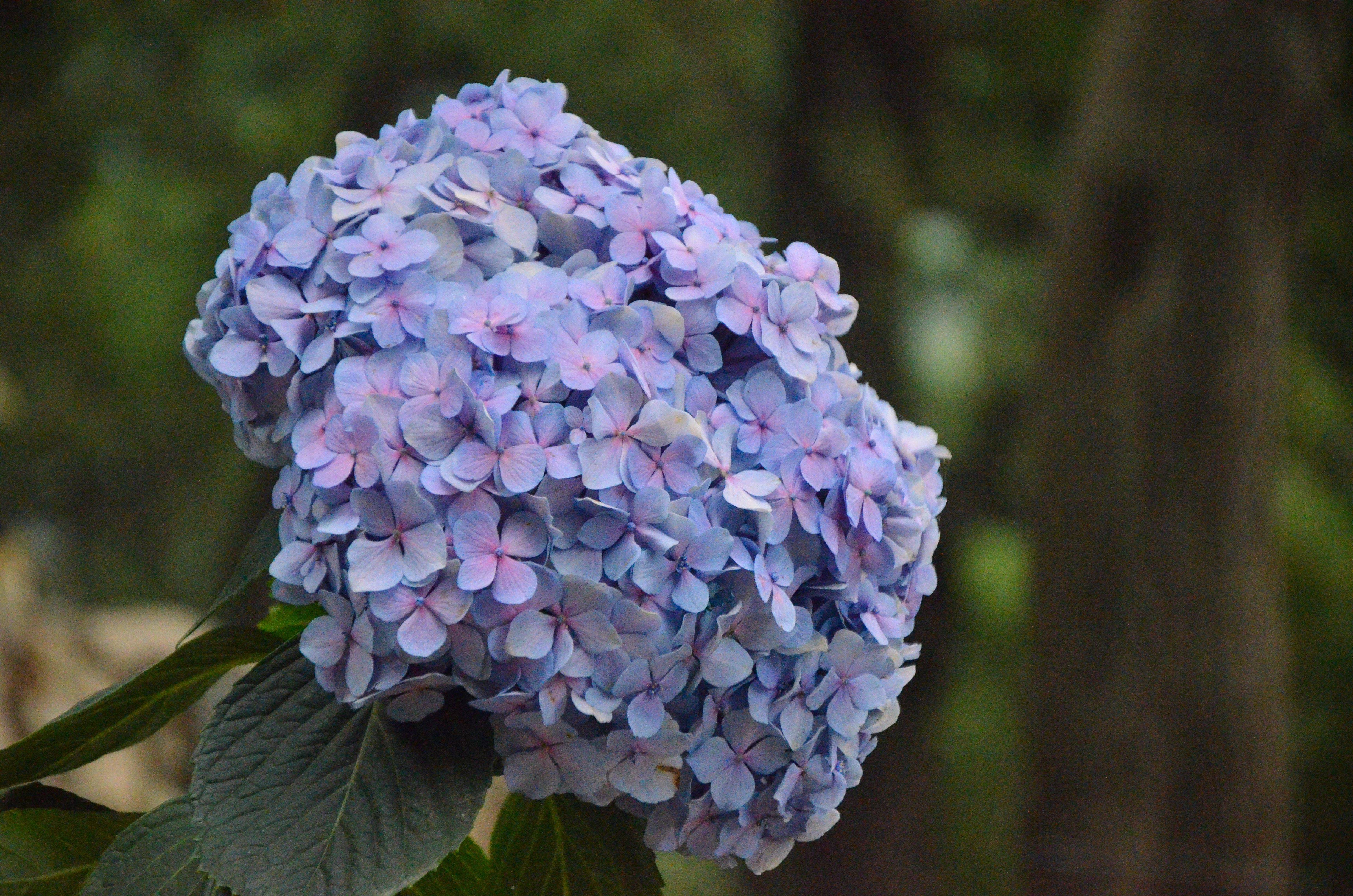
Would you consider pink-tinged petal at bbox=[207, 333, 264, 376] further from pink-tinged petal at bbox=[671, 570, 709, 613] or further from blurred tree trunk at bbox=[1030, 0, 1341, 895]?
blurred tree trunk at bbox=[1030, 0, 1341, 895]

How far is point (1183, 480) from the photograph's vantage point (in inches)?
105

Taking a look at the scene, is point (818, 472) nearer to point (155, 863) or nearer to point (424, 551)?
point (424, 551)

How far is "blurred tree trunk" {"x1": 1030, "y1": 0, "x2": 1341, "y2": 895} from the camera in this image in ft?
8.48

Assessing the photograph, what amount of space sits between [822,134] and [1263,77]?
1233 mm

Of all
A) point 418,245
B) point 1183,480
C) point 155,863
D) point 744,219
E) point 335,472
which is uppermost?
point 418,245

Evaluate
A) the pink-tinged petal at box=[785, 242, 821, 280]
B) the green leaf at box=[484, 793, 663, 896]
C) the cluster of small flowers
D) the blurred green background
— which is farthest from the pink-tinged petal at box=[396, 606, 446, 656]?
the blurred green background

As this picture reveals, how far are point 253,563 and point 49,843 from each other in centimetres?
23

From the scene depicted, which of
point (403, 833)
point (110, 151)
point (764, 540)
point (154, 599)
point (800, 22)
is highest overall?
point (800, 22)

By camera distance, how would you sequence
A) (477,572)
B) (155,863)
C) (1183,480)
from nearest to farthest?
(477,572), (155,863), (1183,480)

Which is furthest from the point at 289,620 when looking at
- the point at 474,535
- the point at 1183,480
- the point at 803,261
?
the point at 1183,480

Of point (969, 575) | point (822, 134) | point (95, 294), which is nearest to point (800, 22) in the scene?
point (822, 134)

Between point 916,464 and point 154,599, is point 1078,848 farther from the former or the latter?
point 154,599

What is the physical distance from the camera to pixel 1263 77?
A: 2.60 m

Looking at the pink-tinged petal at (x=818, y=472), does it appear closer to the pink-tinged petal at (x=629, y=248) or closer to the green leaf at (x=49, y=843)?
the pink-tinged petal at (x=629, y=248)
